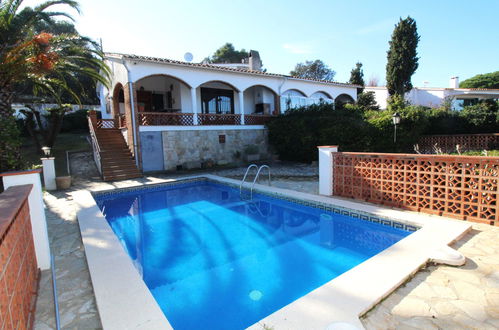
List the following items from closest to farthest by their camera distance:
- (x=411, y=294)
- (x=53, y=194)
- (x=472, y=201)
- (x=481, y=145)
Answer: (x=411, y=294), (x=472, y=201), (x=53, y=194), (x=481, y=145)

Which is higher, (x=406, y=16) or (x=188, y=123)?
(x=406, y=16)

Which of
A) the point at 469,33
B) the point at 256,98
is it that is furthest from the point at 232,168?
the point at 469,33

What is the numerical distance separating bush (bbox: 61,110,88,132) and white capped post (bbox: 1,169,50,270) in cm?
2297

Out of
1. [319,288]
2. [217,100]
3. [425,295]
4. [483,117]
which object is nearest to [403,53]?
[483,117]

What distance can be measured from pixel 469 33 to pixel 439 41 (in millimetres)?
2702

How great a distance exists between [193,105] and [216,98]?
418cm

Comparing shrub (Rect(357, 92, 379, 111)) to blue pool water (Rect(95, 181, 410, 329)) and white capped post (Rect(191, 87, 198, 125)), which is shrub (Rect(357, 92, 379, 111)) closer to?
white capped post (Rect(191, 87, 198, 125))

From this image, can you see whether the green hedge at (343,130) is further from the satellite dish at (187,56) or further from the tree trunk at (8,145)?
the tree trunk at (8,145)

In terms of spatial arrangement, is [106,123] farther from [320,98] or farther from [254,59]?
[320,98]

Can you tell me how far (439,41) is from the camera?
19172mm

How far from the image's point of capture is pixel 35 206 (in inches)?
153

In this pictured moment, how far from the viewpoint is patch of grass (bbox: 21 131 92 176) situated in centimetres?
1449

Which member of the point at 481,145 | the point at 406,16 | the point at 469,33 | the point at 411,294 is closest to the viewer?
the point at 411,294

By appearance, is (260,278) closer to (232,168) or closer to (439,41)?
(232,168)
